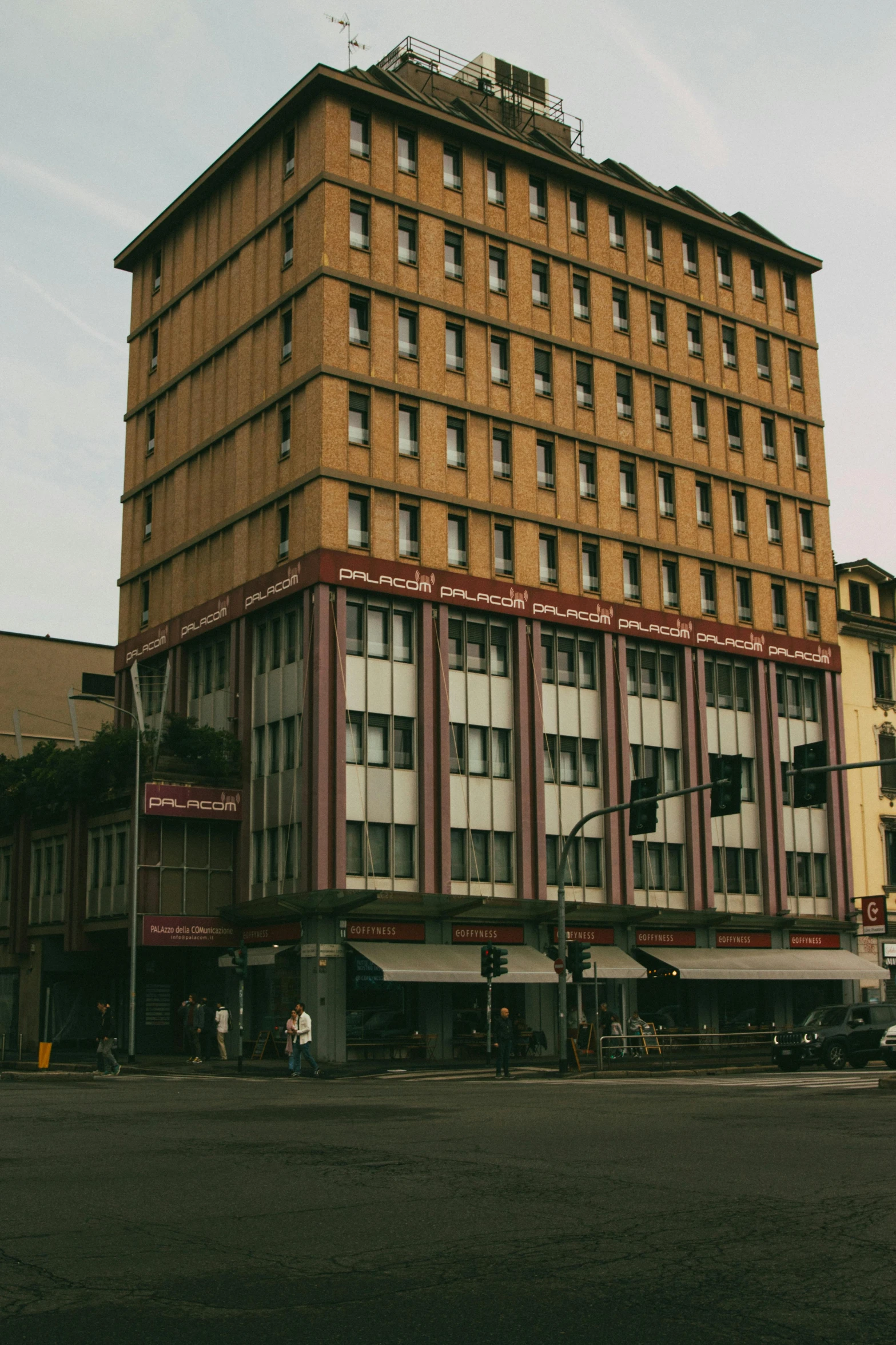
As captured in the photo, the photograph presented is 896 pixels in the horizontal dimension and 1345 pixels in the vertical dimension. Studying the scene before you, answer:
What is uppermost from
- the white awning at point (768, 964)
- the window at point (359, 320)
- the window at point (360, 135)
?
the window at point (360, 135)

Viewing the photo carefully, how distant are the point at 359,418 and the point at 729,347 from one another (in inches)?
760

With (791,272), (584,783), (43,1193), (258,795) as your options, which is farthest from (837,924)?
(43,1193)

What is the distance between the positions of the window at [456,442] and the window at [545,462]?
3.19 m

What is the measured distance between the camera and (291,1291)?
7574mm

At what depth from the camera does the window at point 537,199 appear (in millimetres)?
52969

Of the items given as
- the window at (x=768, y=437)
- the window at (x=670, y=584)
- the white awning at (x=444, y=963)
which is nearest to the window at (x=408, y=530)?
the window at (x=670, y=584)

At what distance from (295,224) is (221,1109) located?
35.5 metres

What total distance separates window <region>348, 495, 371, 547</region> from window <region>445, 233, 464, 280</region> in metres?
9.76

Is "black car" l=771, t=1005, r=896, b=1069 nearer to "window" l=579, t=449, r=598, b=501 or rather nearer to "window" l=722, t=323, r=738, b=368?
"window" l=579, t=449, r=598, b=501

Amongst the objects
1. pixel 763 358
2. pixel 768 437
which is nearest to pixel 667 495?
pixel 768 437

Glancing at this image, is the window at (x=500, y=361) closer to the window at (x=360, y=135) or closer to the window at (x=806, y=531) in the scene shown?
the window at (x=360, y=135)

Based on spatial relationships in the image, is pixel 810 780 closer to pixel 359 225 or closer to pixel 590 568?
pixel 590 568

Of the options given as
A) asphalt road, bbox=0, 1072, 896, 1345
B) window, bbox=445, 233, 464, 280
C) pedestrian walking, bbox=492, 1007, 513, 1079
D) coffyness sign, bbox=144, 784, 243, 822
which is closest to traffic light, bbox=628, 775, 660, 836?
pedestrian walking, bbox=492, 1007, 513, 1079

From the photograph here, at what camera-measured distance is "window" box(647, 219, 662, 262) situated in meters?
56.3
